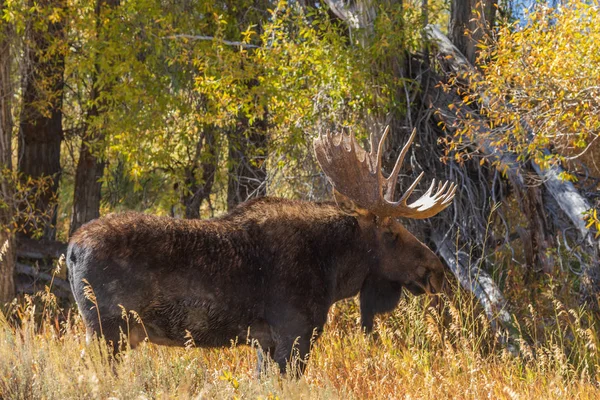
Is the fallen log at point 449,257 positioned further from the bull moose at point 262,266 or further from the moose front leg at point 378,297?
the bull moose at point 262,266

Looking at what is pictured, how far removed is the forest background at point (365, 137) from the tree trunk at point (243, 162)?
0.04 m

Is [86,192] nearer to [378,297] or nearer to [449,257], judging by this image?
[449,257]

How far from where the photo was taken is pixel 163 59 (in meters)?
11.5

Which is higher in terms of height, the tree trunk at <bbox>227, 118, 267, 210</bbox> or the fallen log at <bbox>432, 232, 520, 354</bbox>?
the tree trunk at <bbox>227, 118, 267, 210</bbox>

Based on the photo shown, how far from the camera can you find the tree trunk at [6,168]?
37.3 ft

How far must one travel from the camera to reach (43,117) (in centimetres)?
1279

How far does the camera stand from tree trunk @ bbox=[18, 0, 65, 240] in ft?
38.3

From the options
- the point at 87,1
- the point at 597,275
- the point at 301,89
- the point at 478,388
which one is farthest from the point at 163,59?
the point at 478,388

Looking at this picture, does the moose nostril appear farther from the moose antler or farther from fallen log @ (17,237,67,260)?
fallen log @ (17,237,67,260)

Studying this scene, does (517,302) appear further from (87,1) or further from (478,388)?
(87,1)

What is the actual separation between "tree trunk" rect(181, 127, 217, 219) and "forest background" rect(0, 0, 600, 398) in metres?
0.04

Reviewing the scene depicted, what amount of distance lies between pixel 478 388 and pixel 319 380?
1.12 m

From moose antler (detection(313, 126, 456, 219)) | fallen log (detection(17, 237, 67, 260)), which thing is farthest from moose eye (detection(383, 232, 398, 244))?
fallen log (detection(17, 237, 67, 260))

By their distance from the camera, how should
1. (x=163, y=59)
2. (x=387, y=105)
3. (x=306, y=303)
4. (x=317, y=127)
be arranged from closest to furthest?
(x=306, y=303) → (x=387, y=105) → (x=317, y=127) → (x=163, y=59)
